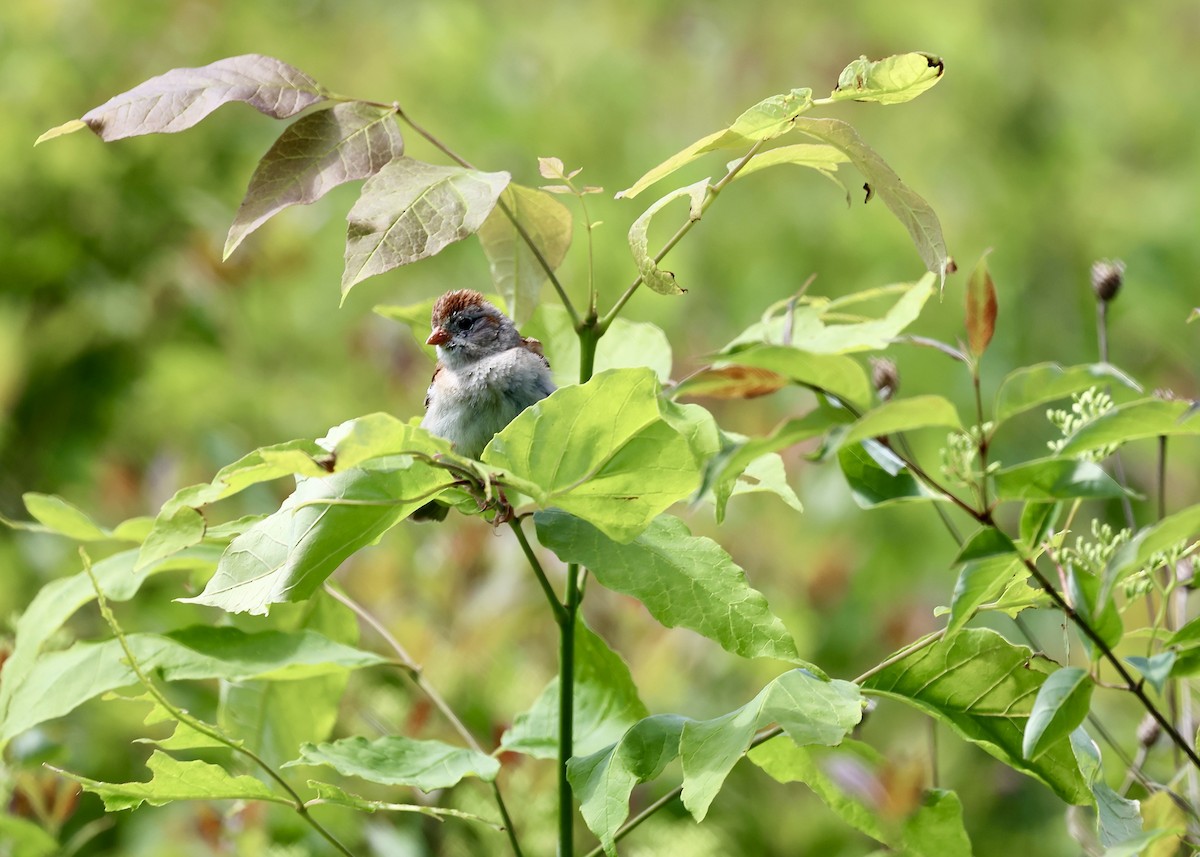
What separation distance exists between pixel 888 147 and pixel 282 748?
15.4 ft

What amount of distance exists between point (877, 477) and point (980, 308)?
0.15 meters

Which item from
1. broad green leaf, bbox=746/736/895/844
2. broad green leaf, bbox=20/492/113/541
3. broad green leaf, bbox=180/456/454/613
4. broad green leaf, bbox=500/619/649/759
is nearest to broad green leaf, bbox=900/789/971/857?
broad green leaf, bbox=746/736/895/844

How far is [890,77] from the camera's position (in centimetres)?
88

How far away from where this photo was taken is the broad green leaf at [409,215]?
900 millimetres

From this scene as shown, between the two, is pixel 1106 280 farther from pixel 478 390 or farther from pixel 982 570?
pixel 478 390

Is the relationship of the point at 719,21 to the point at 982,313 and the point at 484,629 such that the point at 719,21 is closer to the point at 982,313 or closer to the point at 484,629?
the point at 484,629

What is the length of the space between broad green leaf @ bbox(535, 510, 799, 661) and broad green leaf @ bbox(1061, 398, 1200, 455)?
0.30m

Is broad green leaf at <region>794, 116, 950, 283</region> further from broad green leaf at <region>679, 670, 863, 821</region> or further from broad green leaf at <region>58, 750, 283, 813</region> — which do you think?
broad green leaf at <region>58, 750, 283, 813</region>

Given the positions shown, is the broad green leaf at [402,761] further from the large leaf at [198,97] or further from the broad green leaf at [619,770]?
the large leaf at [198,97]

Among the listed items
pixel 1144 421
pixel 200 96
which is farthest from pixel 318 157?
pixel 1144 421

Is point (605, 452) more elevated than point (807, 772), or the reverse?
point (605, 452)

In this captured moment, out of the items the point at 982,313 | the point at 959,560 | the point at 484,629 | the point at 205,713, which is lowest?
the point at 205,713

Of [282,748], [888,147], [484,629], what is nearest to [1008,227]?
[888,147]

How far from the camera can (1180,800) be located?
3.61 ft
